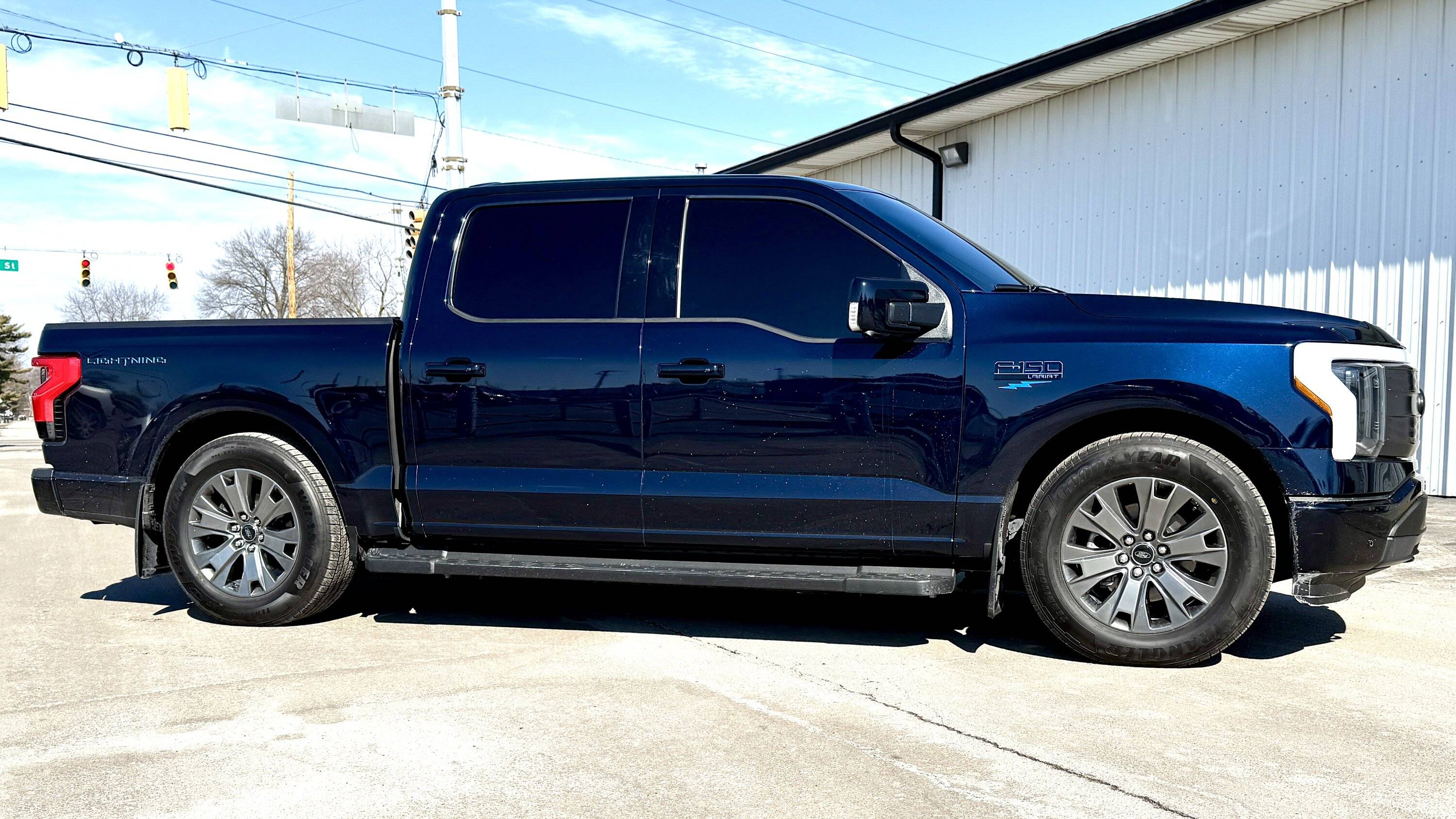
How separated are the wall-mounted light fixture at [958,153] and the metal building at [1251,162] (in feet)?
1.08

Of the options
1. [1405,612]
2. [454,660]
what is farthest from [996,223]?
[454,660]

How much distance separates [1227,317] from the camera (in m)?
4.57

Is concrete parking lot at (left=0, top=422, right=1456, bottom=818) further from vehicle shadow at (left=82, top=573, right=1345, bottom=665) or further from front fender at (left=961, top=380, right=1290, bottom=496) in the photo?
front fender at (left=961, top=380, right=1290, bottom=496)

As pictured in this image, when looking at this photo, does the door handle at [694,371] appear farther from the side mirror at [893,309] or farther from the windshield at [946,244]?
the windshield at [946,244]

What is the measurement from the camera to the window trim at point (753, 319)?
4801mm

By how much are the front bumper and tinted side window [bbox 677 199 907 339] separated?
1.82 meters

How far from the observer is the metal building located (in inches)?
369

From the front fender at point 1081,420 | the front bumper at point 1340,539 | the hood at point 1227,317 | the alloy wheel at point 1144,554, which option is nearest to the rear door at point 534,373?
the front fender at point 1081,420

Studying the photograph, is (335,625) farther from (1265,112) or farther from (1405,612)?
(1265,112)

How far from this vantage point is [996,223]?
45.8 ft

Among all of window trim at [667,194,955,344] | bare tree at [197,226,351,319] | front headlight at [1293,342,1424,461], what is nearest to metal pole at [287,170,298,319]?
bare tree at [197,226,351,319]

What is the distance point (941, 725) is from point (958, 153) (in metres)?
11.5

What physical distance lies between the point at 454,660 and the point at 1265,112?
29.7ft

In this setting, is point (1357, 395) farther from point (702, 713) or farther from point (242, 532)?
point (242, 532)
